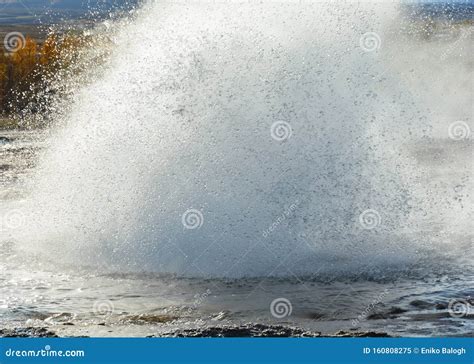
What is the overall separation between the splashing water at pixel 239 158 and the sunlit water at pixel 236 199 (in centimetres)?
3

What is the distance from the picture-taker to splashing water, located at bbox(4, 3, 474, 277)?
41.9 ft

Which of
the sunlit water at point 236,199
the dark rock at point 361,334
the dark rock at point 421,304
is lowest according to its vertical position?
the dark rock at point 361,334

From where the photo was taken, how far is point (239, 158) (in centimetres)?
1338

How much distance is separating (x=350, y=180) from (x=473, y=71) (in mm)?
51034

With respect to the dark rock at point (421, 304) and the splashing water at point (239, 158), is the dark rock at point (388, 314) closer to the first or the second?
the dark rock at point (421, 304)

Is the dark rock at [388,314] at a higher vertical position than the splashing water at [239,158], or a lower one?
lower

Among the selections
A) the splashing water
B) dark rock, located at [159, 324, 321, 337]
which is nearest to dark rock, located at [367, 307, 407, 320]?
dark rock, located at [159, 324, 321, 337]

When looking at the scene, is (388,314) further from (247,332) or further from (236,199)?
(236,199)

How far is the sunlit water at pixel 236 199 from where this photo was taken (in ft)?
35.8

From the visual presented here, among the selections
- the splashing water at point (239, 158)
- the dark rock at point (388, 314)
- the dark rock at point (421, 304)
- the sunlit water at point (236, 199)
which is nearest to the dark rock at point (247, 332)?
the sunlit water at point (236, 199)

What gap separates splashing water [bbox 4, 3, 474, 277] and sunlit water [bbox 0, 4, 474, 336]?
26 mm

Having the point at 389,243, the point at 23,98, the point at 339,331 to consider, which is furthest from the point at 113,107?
the point at 23,98

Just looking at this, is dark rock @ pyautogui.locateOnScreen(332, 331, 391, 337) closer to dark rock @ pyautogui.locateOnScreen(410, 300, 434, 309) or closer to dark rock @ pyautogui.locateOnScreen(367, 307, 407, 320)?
dark rock @ pyautogui.locateOnScreen(367, 307, 407, 320)

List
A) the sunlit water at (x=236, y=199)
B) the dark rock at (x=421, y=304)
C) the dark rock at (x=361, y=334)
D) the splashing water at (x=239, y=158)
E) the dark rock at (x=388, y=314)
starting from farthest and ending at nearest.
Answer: the splashing water at (x=239, y=158) → the sunlit water at (x=236, y=199) → the dark rock at (x=421, y=304) → the dark rock at (x=388, y=314) → the dark rock at (x=361, y=334)
